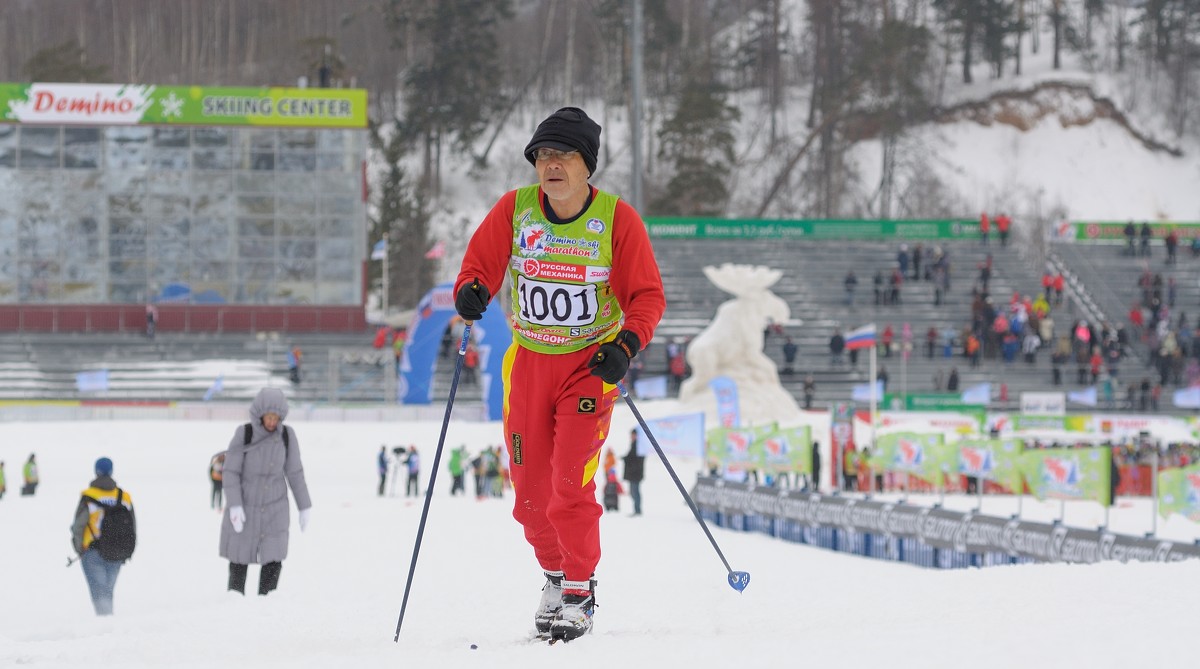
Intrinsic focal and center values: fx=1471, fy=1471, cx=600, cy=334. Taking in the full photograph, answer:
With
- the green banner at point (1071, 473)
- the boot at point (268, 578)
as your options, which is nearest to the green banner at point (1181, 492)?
the green banner at point (1071, 473)

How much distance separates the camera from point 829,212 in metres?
66.6

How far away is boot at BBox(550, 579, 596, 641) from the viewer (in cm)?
534

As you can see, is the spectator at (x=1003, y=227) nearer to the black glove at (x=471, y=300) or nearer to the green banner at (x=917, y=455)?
the green banner at (x=917, y=455)

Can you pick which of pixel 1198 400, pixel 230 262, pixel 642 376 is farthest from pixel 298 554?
pixel 230 262

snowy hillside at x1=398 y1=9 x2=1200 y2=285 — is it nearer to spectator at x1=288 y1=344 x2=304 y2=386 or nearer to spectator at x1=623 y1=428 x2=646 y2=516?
spectator at x1=288 y1=344 x2=304 y2=386

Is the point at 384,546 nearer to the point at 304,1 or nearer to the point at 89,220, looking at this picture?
the point at 89,220

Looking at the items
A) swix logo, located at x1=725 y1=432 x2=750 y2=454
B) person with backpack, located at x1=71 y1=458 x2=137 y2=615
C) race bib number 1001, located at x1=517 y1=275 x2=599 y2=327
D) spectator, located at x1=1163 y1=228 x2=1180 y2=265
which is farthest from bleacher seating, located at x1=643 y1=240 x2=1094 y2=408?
race bib number 1001, located at x1=517 y1=275 x2=599 y2=327

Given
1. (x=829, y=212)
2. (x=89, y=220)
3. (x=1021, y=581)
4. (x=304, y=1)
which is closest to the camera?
(x=1021, y=581)

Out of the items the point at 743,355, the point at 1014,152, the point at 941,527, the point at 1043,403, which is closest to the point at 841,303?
the point at 1043,403

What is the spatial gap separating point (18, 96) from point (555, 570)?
4102cm

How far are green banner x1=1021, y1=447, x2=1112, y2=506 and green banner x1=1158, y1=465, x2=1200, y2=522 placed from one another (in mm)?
567

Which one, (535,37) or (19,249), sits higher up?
(535,37)

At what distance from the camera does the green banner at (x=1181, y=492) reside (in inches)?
604

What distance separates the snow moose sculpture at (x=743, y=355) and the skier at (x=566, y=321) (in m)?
26.1
